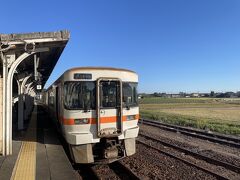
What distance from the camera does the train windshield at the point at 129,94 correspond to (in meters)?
9.40

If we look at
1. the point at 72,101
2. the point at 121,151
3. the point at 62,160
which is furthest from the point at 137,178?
the point at 72,101

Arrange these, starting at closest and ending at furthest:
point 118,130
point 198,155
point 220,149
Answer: point 118,130
point 198,155
point 220,149

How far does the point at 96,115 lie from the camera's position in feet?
29.0

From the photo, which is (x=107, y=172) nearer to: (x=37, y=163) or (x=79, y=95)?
(x=37, y=163)

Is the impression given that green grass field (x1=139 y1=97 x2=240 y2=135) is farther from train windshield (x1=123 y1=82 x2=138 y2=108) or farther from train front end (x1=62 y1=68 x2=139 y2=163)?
train front end (x1=62 y1=68 x2=139 y2=163)

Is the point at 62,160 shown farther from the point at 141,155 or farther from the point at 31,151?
the point at 141,155

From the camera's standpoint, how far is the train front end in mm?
8703

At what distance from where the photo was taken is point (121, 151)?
9.28 metres

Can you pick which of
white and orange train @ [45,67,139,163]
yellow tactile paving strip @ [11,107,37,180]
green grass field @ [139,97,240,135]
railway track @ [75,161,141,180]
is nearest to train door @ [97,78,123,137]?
white and orange train @ [45,67,139,163]

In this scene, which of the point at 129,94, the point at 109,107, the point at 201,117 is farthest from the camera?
the point at 201,117

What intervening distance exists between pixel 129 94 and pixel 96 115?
1.30 meters

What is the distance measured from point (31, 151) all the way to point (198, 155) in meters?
5.56

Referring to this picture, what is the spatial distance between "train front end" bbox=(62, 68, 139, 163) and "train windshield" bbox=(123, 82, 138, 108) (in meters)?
0.06

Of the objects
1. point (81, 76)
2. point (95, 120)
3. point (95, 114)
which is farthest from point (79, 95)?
point (95, 120)
